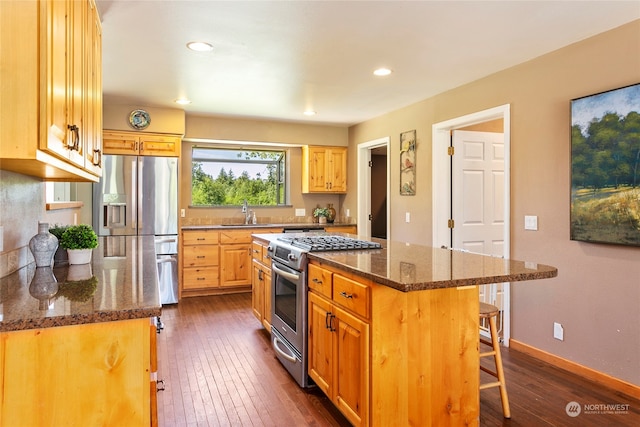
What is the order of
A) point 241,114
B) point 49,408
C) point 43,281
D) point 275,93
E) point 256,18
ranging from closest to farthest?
point 49,408 < point 43,281 < point 256,18 < point 275,93 < point 241,114

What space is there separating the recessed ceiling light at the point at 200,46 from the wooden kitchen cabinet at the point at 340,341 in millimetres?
1767

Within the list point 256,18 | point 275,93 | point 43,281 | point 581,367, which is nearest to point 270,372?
point 43,281

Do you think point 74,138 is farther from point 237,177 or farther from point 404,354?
point 237,177

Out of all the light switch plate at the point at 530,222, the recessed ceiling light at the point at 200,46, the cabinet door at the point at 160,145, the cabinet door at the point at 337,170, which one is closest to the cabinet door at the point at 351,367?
the light switch plate at the point at 530,222

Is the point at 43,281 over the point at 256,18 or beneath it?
beneath

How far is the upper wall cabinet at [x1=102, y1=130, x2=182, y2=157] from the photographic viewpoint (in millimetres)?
4742

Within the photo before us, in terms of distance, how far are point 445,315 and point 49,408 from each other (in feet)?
5.28

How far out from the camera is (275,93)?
4277mm

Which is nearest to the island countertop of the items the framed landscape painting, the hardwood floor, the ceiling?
the hardwood floor

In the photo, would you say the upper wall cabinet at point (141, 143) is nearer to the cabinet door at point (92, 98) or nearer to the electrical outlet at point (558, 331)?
the cabinet door at point (92, 98)

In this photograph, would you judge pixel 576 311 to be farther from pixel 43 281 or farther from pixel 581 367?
→ pixel 43 281

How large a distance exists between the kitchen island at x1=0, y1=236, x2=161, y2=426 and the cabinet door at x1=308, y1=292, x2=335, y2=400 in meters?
1.10

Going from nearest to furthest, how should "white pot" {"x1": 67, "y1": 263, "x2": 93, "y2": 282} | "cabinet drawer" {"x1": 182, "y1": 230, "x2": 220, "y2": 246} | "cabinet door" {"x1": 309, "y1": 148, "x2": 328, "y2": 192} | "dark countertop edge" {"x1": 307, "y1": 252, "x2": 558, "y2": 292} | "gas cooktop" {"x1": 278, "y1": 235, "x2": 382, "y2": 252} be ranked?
1. "dark countertop edge" {"x1": 307, "y1": 252, "x2": 558, "y2": 292}
2. "white pot" {"x1": 67, "y1": 263, "x2": 93, "y2": 282}
3. "gas cooktop" {"x1": 278, "y1": 235, "x2": 382, "y2": 252}
4. "cabinet drawer" {"x1": 182, "y1": 230, "x2": 220, "y2": 246}
5. "cabinet door" {"x1": 309, "y1": 148, "x2": 328, "y2": 192}

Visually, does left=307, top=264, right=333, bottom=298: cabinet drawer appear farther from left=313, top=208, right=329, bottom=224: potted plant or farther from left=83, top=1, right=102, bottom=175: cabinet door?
left=313, top=208, right=329, bottom=224: potted plant
